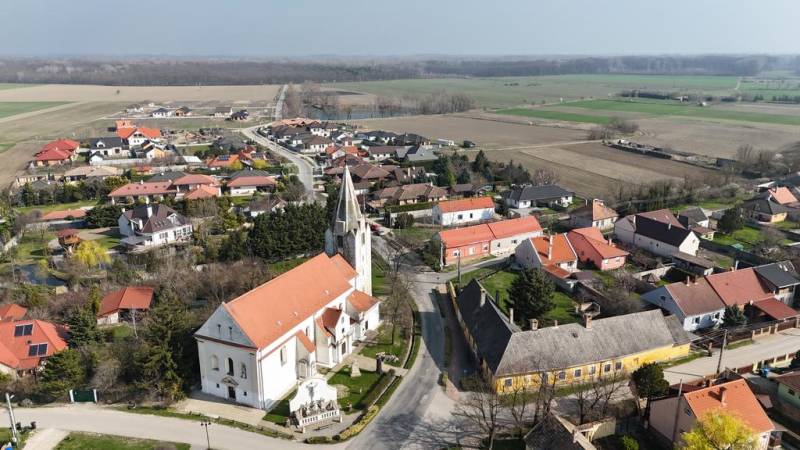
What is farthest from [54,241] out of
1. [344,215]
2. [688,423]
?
[688,423]

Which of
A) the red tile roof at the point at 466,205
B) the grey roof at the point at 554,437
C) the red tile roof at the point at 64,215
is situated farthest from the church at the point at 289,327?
the red tile roof at the point at 64,215

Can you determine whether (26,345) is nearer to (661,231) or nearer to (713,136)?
(661,231)

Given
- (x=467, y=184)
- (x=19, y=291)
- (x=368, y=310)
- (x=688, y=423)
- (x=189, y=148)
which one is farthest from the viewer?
(x=189, y=148)

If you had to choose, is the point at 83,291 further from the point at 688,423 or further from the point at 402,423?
the point at 688,423

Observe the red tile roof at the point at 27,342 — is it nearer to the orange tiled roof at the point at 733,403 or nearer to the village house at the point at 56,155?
the orange tiled roof at the point at 733,403

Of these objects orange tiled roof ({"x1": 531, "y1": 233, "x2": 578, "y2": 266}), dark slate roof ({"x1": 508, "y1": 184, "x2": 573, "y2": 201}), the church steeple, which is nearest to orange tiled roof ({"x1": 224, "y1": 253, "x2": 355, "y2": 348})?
the church steeple

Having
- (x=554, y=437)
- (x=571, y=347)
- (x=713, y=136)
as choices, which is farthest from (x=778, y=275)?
(x=713, y=136)

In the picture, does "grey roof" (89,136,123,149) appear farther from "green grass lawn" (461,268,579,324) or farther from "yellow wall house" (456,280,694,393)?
"yellow wall house" (456,280,694,393)
